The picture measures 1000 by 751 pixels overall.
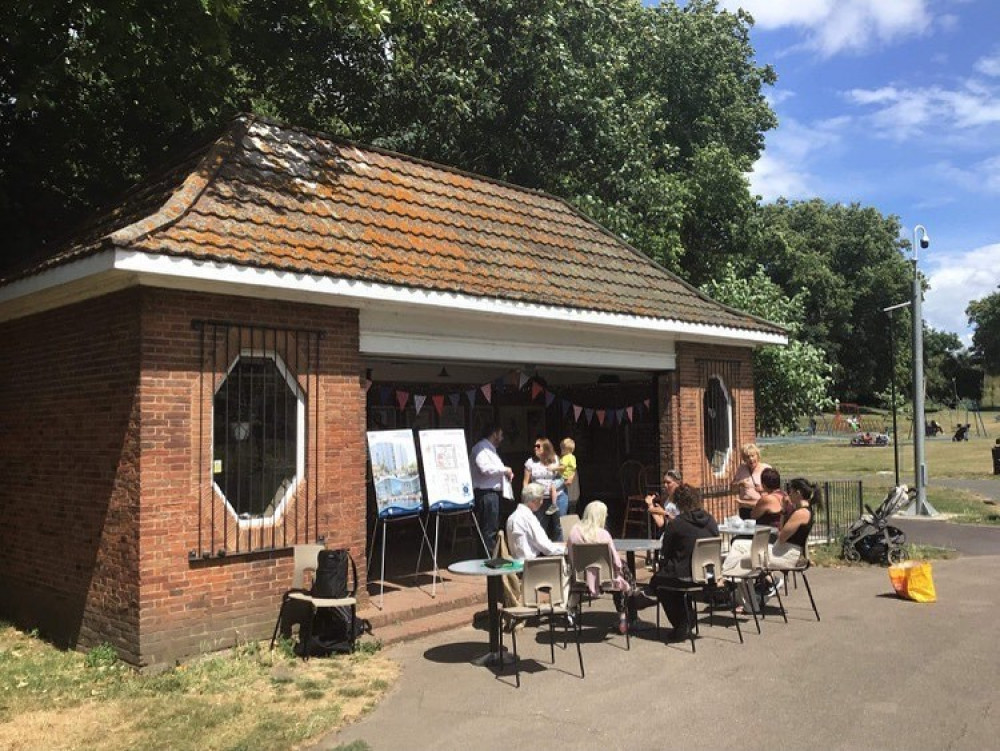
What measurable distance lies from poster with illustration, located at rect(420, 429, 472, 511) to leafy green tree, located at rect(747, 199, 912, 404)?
47.9m

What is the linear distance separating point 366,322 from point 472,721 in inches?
173

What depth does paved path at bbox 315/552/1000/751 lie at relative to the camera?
17.2 feet

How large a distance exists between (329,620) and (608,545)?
261cm

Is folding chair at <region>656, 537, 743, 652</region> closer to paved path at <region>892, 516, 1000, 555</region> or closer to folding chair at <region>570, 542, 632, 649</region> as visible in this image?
folding chair at <region>570, 542, 632, 649</region>

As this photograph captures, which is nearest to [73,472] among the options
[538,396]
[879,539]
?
[538,396]

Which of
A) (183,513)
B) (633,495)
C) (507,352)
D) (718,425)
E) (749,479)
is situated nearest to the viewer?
(183,513)

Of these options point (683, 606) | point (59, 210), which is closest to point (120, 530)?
point (683, 606)

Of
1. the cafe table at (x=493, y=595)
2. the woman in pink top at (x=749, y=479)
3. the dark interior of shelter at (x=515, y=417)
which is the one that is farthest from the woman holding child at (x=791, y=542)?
the dark interior of shelter at (x=515, y=417)

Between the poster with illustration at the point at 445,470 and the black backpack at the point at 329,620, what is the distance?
75.6 inches

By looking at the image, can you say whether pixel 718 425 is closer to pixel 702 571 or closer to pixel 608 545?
pixel 702 571

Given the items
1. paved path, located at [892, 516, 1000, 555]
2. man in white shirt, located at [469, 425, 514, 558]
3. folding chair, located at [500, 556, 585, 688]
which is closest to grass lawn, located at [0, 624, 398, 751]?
folding chair, located at [500, 556, 585, 688]

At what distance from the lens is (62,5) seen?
10492mm

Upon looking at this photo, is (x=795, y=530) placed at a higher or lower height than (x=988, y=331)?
lower

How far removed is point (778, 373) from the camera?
1894 centimetres
